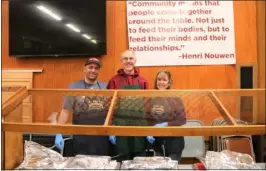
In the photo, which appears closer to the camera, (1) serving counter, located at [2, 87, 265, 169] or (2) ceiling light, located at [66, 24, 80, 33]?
(1) serving counter, located at [2, 87, 265, 169]

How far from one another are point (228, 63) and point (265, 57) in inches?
16.0

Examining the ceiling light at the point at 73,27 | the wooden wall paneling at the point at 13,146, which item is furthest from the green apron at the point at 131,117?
the ceiling light at the point at 73,27

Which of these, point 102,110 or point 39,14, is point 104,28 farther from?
point 102,110

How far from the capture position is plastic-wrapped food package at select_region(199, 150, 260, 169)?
4.01 ft

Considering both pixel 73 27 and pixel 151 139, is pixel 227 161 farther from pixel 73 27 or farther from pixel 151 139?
pixel 73 27

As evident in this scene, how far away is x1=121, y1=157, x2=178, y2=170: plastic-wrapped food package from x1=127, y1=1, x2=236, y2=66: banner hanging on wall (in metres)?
1.84

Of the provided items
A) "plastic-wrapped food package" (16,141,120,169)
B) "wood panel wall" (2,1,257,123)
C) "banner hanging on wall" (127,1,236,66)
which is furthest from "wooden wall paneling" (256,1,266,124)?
"plastic-wrapped food package" (16,141,120,169)

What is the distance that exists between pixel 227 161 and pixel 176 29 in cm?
199

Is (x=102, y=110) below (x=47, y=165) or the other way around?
the other way around

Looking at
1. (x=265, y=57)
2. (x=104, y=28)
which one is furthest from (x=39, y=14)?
(x=265, y=57)

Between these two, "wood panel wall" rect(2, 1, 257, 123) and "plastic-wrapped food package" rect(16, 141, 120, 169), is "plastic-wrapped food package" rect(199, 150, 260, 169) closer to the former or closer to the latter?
"plastic-wrapped food package" rect(16, 141, 120, 169)

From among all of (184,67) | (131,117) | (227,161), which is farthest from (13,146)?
(184,67)

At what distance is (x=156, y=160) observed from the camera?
49.9 inches

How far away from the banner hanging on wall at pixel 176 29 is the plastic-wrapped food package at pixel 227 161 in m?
1.79
